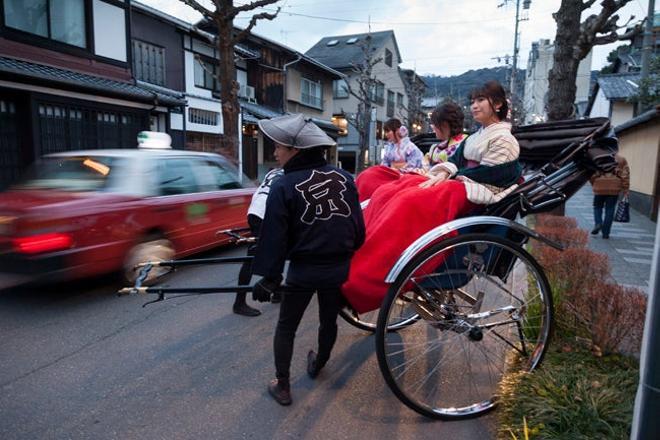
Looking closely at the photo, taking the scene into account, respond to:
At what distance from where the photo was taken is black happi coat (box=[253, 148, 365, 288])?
8.28 ft

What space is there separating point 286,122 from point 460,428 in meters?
2.14

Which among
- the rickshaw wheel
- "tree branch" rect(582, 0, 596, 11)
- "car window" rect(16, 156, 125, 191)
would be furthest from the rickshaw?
"tree branch" rect(582, 0, 596, 11)

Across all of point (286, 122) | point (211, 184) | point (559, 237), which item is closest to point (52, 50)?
point (211, 184)

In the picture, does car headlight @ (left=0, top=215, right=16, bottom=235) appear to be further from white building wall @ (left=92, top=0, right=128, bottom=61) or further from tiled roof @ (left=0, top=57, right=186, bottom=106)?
white building wall @ (left=92, top=0, right=128, bottom=61)

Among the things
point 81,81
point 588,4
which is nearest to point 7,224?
point 81,81

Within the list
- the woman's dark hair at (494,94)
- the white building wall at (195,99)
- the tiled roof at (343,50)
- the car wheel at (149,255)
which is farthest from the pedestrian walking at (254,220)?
the tiled roof at (343,50)

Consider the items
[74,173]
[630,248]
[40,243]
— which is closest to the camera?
[40,243]

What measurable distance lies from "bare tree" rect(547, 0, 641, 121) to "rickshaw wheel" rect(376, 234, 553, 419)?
612cm

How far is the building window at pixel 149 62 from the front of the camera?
16.0m

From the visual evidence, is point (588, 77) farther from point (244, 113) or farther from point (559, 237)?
point (559, 237)

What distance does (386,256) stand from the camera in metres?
2.70

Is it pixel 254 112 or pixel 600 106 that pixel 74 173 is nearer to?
pixel 254 112

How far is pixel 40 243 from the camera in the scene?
13.8 ft

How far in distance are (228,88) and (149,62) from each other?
6.12 meters
